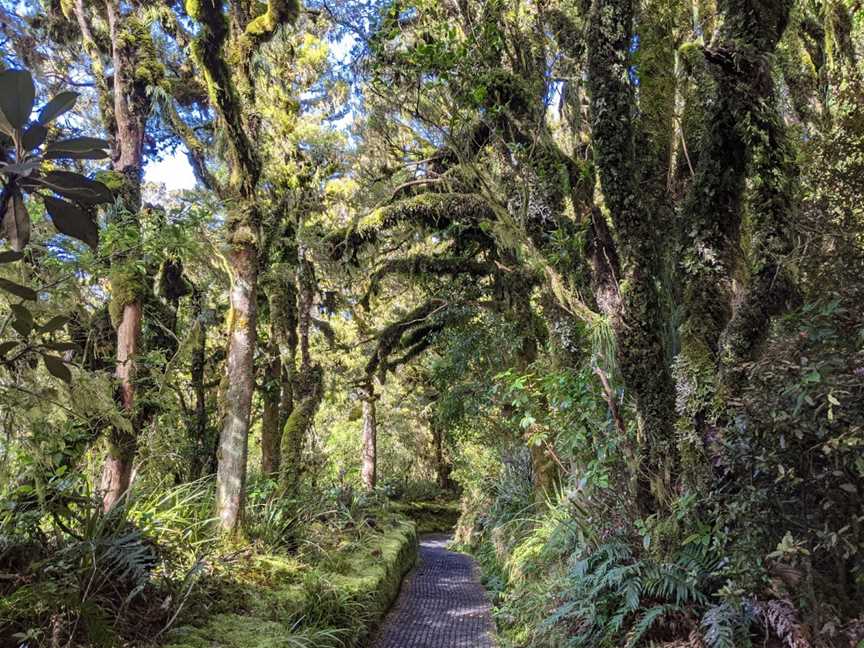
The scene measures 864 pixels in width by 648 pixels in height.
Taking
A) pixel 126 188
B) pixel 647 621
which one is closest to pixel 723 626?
pixel 647 621

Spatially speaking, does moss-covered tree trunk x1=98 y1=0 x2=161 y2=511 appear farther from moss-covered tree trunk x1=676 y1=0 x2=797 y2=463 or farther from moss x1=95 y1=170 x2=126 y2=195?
moss-covered tree trunk x1=676 y1=0 x2=797 y2=463

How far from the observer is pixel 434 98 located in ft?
22.3

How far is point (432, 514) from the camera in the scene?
62.4ft

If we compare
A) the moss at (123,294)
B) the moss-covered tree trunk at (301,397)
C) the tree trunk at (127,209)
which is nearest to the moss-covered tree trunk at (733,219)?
the tree trunk at (127,209)

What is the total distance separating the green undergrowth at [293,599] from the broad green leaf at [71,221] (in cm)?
279

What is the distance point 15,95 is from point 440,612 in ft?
24.2

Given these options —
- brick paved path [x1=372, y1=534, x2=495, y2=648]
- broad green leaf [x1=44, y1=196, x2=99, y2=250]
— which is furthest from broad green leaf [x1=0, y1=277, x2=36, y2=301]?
brick paved path [x1=372, y1=534, x2=495, y2=648]

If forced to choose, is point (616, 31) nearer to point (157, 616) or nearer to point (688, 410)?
point (688, 410)

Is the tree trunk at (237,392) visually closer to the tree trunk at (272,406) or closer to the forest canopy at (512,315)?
the forest canopy at (512,315)

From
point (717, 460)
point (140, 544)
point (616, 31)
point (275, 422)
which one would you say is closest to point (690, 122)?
point (616, 31)

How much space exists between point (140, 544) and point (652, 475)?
137 inches

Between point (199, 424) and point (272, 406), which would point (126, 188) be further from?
point (272, 406)

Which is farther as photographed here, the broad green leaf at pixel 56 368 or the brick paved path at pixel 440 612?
the brick paved path at pixel 440 612

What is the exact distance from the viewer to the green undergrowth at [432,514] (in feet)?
59.8
